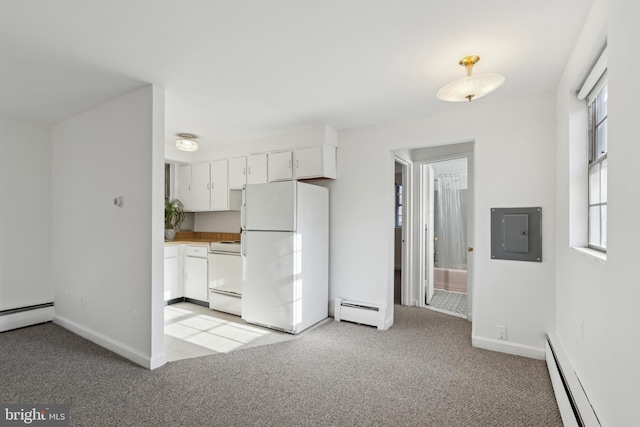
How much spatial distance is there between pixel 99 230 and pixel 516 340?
4.14 meters

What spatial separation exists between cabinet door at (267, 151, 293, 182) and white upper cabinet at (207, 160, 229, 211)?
0.90 m

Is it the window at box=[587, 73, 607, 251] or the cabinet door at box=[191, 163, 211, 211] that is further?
the cabinet door at box=[191, 163, 211, 211]

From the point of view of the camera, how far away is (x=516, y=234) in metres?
2.88

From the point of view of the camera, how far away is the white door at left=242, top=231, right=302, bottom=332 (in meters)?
3.44

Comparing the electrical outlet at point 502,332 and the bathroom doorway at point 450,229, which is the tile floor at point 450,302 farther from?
the electrical outlet at point 502,332

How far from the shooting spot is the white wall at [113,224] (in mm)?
2664

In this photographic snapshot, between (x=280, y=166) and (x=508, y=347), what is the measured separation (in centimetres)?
314

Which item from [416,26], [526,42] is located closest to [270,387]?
[416,26]

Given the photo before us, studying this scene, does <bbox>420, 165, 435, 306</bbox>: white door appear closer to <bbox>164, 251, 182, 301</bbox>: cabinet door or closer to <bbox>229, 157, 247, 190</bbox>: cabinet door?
<bbox>229, 157, 247, 190</bbox>: cabinet door

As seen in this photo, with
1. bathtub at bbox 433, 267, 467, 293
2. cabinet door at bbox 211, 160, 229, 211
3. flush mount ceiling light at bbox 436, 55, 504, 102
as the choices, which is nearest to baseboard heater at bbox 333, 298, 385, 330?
cabinet door at bbox 211, 160, 229, 211

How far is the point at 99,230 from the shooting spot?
3.15 metres

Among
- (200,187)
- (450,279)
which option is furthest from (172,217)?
(450,279)

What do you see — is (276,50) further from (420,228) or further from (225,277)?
(420,228)

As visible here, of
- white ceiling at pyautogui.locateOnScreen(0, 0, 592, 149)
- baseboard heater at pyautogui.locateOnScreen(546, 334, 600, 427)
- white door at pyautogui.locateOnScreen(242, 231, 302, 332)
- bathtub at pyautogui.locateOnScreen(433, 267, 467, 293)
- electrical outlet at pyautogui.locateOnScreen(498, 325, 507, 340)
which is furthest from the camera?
bathtub at pyautogui.locateOnScreen(433, 267, 467, 293)
